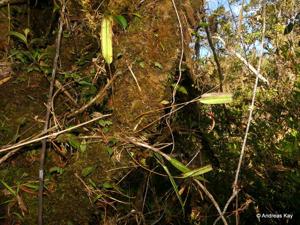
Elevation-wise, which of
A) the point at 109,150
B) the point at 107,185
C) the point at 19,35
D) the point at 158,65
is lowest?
the point at 107,185

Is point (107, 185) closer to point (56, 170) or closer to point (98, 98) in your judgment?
point (56, 170)

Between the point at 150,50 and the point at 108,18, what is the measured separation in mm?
304

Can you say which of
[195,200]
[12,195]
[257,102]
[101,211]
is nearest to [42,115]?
[12,195]

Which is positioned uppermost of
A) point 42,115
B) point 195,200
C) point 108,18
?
point 108,18

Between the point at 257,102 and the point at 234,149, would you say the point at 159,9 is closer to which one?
the point at 234,149

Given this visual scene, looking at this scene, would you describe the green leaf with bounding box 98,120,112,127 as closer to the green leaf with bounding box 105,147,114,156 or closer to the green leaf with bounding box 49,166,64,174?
the green leaf with bounding box 105,147,114,156

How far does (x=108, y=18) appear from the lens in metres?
1.40

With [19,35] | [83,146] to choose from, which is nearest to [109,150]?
[83,146]

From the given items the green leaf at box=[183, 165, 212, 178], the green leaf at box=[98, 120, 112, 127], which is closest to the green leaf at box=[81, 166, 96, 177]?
the green leaf at box=[98, 120, 112, 127]

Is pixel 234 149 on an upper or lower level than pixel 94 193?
lower

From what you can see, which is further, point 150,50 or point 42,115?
point 150,50

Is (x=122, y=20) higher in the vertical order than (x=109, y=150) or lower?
higher

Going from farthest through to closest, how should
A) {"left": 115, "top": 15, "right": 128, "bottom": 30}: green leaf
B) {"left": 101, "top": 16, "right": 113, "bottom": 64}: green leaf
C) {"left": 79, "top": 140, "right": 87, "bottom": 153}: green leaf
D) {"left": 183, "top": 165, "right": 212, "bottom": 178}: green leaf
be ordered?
{"left": 115, "top": 15, "right": 128, "bottom": 30}: green leaf < {"left": 79, "top": 140, "right": 87, "bottom": 153}: green leaf < {"left": 101, "top": 16, "right": 113, "bottom": 64}: green leaf < {"left": 183, "top": 165, "right": 212, "bottom": 178}: green leaf

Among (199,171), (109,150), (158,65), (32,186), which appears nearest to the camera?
(199,171)
